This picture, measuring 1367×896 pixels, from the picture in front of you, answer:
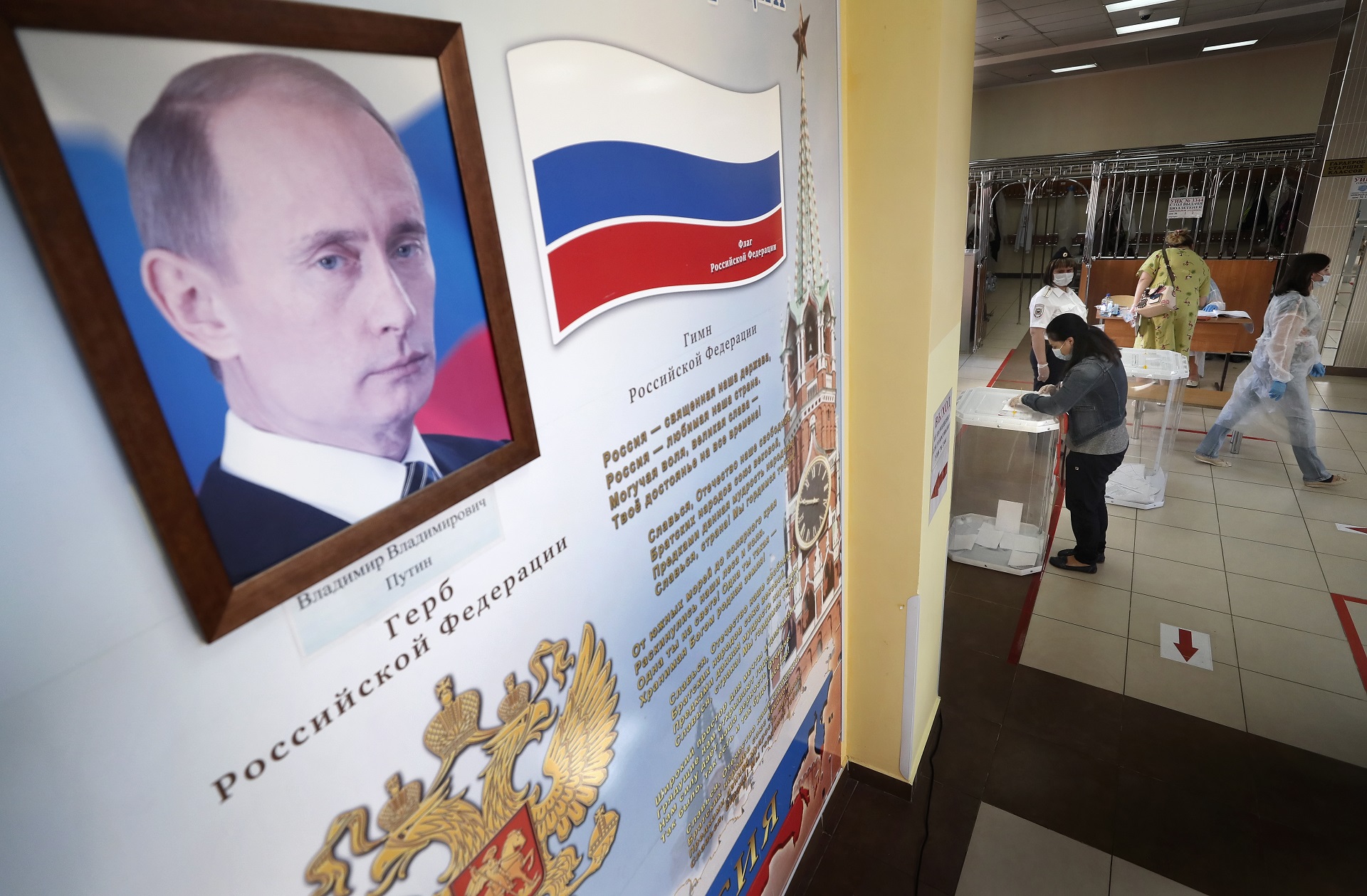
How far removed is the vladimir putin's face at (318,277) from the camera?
2.03ft

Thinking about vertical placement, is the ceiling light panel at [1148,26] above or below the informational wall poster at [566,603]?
above

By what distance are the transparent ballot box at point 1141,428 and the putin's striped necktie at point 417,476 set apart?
4803mm

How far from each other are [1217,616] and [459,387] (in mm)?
4298

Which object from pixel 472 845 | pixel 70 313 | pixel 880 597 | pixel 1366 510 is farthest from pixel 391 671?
pixel 1366 510

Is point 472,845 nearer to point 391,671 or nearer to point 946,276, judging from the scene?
point 391,671

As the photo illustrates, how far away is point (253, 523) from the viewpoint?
2.16 feet

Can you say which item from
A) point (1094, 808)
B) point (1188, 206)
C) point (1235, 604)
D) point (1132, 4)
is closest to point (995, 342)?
point (1188, 206)

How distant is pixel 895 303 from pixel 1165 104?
13088 millimetres

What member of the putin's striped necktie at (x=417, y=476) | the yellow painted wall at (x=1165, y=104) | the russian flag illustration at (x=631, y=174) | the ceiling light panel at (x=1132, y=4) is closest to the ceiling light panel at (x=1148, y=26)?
the ceiling light panel at (x=1132, y=4)

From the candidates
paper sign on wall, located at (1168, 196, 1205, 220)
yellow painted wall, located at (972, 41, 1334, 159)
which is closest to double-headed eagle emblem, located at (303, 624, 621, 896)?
paper sign on wall, located at (1168, 196, 1205, 220)

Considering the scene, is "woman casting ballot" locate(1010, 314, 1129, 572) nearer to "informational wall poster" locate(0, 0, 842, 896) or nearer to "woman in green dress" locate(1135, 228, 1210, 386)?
"informational wall poster" locate(0, 0, 842, 896)

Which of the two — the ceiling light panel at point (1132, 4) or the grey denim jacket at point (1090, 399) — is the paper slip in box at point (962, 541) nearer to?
the grey denim jacket at point (1090, 399)

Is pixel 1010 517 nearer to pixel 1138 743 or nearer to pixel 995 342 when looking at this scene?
pixel 1138 743

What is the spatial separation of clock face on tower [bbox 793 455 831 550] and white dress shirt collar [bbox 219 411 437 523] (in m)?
1.32
